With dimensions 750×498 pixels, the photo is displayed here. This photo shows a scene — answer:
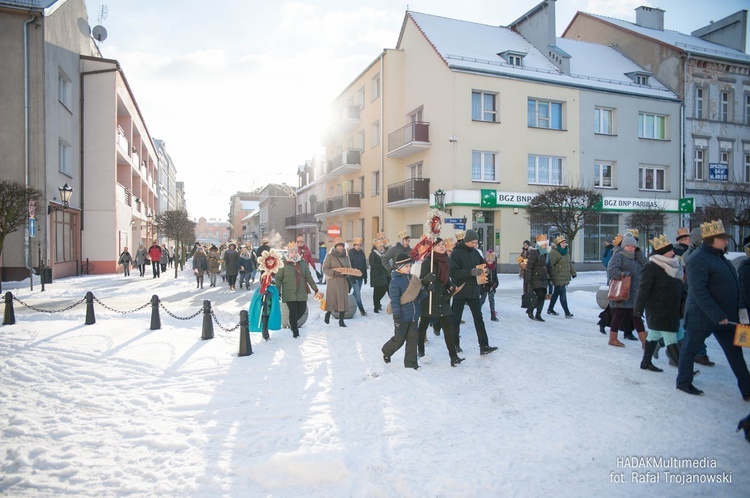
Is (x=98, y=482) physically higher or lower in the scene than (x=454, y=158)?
lower

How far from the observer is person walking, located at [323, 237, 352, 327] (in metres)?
9.47

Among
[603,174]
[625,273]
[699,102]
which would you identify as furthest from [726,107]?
[625,273]

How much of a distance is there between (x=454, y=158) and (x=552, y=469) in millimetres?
19951

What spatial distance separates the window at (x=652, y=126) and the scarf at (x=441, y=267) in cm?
2450

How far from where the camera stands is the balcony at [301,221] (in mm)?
46112

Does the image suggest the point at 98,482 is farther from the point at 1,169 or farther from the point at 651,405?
the point at 1,169

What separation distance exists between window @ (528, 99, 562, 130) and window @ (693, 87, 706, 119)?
8.93 metres

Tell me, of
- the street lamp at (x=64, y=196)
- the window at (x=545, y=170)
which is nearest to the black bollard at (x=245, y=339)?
the street lamp at (x=64, y=196)

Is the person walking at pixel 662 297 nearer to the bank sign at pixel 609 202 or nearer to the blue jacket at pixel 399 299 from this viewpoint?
the blue jacket at pixel 399 299

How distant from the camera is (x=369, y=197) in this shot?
30812 mm

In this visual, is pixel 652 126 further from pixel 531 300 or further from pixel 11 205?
pixel 11 205

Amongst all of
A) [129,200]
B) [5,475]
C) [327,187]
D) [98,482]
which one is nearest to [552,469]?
[98,482]

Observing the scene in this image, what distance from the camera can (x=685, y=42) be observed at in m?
29.2

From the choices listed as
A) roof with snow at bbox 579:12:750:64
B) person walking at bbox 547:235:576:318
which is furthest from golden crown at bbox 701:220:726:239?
roof with snow at bbox 579:12:750:64
